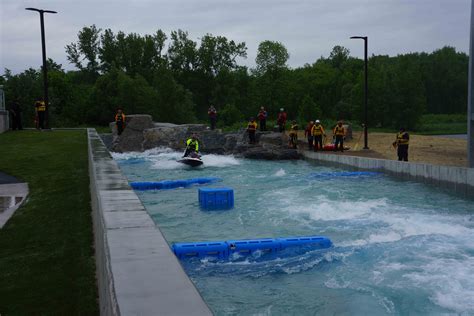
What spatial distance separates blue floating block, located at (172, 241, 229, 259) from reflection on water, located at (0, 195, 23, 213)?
287 cm

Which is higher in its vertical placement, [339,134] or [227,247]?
[339,134]

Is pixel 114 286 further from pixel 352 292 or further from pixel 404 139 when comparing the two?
pixel 404 139

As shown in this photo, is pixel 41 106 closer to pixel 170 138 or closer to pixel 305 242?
pixel 170 138

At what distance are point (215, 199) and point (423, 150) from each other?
1619 centimetres

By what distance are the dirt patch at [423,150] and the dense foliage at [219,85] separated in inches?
663

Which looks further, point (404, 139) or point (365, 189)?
point (404, 139)

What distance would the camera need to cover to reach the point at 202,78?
73.8m

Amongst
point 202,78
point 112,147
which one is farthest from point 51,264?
point 202,78

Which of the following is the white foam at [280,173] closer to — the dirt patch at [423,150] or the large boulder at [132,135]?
the dirt patch at [423,150]

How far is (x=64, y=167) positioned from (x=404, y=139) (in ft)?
40.2

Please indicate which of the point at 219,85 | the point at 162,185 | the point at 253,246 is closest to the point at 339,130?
the point at 162,185

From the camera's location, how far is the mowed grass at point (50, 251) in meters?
4.23

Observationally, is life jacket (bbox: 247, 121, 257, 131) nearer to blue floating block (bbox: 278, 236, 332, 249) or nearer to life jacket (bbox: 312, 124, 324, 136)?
life jacket (bbox: 312, 124, 324, 136)

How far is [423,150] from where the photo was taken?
2559 cm
